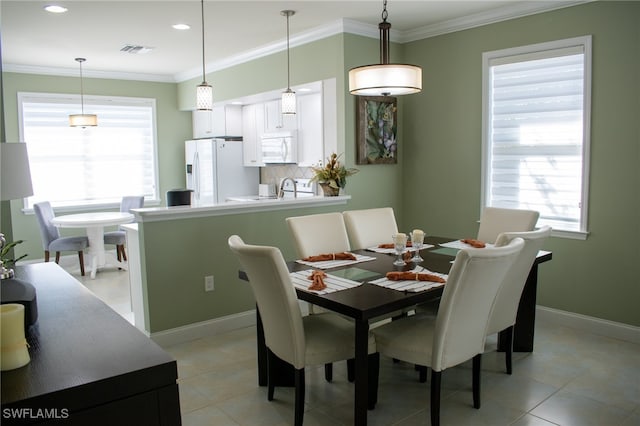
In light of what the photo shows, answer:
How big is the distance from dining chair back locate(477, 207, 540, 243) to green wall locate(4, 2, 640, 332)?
643mm

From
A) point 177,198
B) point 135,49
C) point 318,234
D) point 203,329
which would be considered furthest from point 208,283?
point 135,49

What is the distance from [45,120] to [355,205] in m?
4.63

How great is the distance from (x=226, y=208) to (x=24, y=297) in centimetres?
249

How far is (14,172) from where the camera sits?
6.00ft

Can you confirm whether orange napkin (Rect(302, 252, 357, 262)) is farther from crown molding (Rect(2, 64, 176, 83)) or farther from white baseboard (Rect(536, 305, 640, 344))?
crown molding (Rect(2, 64, 176, 83))

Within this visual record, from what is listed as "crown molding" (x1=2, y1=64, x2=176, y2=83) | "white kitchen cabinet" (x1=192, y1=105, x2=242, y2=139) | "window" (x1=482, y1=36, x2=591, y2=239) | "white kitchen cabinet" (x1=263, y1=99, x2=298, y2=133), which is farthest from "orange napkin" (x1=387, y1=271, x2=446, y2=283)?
"crown molding" (x1=2, y1=64, x2=176, y2=83)

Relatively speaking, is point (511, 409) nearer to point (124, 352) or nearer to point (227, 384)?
point (227, 384)

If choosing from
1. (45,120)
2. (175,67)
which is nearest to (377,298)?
(175,67)

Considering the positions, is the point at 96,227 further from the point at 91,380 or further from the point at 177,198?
the point at 91,380

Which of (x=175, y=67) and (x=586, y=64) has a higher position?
(x=175, y=67)

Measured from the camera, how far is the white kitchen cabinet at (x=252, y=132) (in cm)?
641

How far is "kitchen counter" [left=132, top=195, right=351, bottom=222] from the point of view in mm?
3686

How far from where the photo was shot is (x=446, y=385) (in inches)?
120

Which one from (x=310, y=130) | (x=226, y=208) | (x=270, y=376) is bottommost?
(x=270, y=376)
